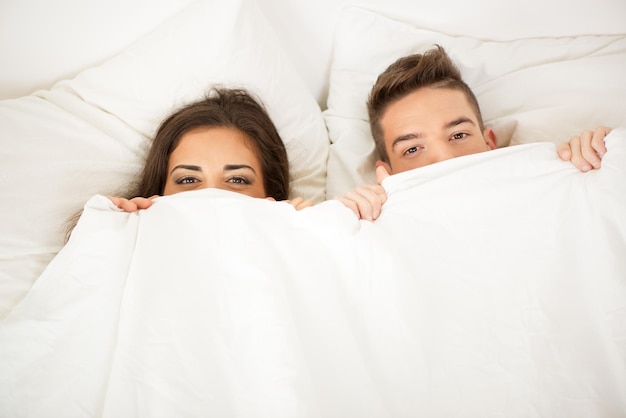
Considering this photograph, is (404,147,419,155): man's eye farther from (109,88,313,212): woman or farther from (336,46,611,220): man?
(109,88,313,212): woman

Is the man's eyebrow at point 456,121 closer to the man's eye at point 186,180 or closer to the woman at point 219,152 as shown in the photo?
the woman at point 219,152

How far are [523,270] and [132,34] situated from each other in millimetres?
1270

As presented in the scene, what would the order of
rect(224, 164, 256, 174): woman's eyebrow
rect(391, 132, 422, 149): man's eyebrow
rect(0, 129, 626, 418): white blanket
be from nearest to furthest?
rect(0, 129, 626, 418): white blanket < rect(224, 164, 256, 174): woman's eyebrow < rect(391, 132, 422, 149): man's eyebrow

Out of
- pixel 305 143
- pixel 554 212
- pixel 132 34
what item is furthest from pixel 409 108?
pixel 132 34

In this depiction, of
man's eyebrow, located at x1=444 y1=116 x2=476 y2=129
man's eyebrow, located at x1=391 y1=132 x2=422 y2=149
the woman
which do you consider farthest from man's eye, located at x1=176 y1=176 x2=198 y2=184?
man's eyebrow, located at x1=444 y1=116 x2=476 y2=129

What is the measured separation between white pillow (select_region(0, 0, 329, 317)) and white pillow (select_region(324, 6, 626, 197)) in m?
0.11

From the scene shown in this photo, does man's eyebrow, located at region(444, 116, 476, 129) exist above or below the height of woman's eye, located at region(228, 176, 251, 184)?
above

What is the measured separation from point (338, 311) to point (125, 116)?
87cm

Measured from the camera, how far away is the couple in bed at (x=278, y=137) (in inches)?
40.2

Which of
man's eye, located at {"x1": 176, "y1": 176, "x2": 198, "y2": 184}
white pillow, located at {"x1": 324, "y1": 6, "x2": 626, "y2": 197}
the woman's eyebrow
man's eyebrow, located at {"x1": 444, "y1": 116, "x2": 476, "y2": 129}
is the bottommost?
man's eye, located at {"x1": 176, "y1": 176, "x2": 198, "y2": 184}

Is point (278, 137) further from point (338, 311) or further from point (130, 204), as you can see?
point (338, 311)

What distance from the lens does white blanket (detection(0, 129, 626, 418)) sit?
587 mm

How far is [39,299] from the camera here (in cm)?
68

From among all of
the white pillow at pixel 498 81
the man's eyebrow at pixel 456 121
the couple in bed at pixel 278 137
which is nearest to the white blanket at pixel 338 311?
the couple in bed at pixel 278 137
